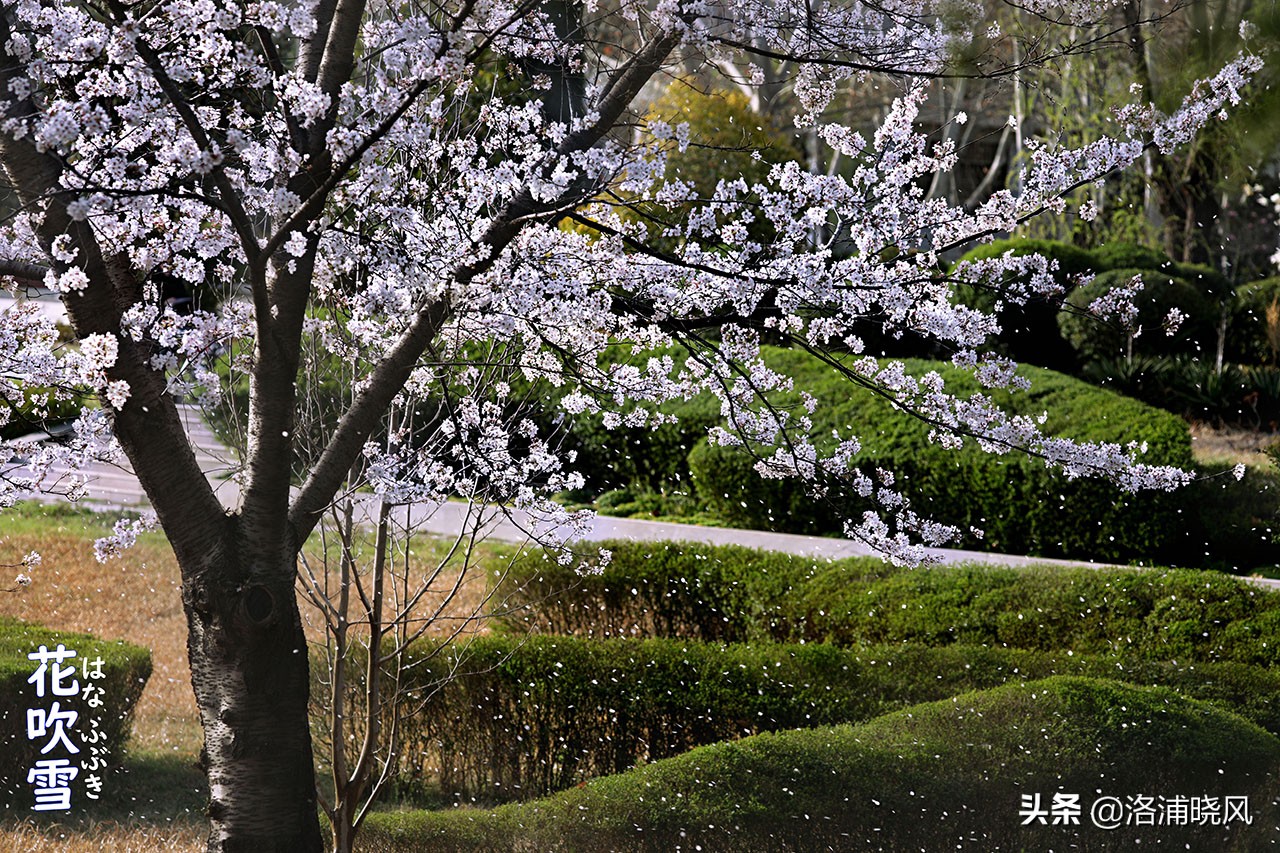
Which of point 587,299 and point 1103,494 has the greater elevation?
point 587,299

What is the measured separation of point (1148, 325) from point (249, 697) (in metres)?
8.84

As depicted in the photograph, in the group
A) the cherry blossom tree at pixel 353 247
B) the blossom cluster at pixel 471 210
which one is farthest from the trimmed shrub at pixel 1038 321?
the cherry blossom tree at pixel 353 247

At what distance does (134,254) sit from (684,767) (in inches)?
82.2

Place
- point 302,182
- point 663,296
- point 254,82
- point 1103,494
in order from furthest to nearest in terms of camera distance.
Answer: point 1103,494 → point 663,296 → point 302,182 → point 254,82

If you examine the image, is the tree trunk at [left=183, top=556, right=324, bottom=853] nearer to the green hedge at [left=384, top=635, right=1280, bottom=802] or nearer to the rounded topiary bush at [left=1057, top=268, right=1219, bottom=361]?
the green hedge at [left=384, top=635, right=1280, bottom=802]

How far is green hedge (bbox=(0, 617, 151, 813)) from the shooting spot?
4.83m

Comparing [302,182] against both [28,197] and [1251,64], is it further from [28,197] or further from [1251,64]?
[1251,64]

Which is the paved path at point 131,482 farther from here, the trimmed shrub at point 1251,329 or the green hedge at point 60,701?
the trimmed shrub at point 1251,329

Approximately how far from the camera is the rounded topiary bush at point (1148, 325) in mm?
9734

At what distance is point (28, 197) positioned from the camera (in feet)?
9.26

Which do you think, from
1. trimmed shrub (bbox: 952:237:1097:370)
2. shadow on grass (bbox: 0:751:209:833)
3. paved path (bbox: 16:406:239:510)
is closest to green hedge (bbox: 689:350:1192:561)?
trimmed shrub (bbox: 952:237:1097:370)

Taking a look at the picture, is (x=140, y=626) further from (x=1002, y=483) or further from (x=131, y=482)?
(x=1002, y=483)

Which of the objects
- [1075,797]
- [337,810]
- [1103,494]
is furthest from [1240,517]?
[337,810]

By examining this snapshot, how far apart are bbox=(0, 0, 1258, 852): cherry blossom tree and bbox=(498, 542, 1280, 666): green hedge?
1.35 m
